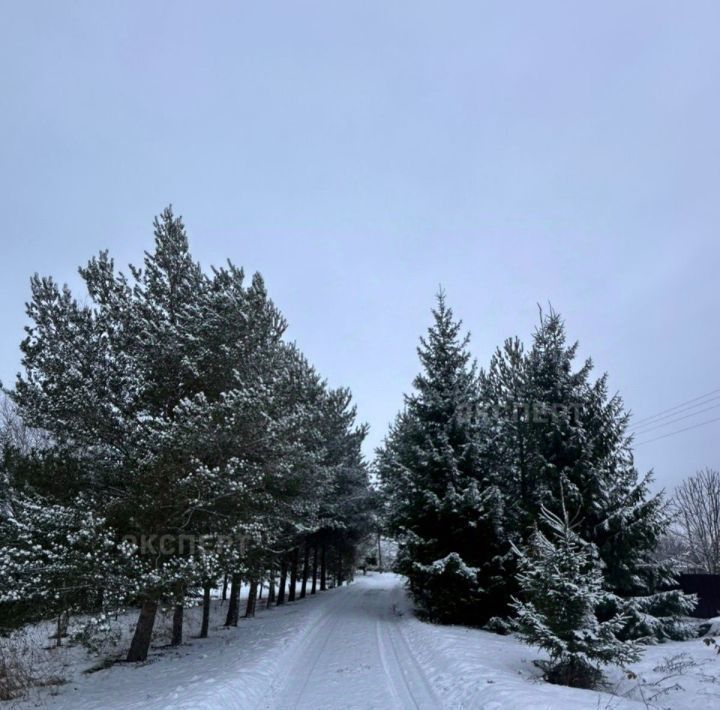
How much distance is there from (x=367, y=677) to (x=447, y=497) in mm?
8657

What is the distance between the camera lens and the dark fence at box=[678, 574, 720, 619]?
20.1m

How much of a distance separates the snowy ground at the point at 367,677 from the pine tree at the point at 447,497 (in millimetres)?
1834

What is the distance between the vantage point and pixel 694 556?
147 feet

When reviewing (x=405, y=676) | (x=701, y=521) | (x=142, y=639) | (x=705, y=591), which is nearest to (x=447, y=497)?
(x=405, y=676)

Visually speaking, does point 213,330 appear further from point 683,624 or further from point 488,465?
point 683,624

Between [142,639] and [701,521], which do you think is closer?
[142,639]

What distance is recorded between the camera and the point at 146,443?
12023 millimetres

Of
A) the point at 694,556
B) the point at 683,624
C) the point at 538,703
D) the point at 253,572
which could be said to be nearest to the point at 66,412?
the point at 253,572

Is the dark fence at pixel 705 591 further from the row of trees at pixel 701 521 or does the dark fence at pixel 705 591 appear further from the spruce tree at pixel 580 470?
the row of trees at pixel 701 521

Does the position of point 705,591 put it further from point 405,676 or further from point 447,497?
point 405,676

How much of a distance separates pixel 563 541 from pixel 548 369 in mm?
9921

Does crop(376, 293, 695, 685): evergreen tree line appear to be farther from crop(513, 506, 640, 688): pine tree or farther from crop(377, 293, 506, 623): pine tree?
crop(513, 506, 640, 688): pine tree

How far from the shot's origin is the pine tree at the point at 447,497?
59.2 feet

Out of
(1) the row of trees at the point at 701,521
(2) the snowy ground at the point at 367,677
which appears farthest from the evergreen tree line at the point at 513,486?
(1) the row of trees at the point at 701,521
